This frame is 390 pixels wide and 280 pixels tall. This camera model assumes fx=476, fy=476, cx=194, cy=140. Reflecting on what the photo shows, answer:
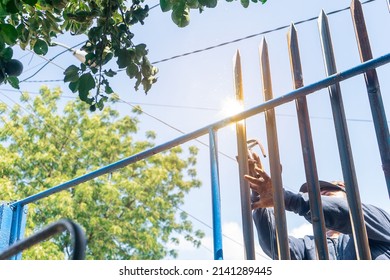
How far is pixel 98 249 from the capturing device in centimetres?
1170

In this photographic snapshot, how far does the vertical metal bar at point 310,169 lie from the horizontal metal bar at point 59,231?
1152 millimetres

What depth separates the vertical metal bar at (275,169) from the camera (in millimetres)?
1574

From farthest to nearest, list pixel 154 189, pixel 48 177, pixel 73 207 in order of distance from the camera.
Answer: pixel 154 189 → pixel 48 177 → pixel 73 207

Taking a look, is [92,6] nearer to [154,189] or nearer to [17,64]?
[17,64]

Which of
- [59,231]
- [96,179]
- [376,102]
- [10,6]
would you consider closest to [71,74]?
[10,6]

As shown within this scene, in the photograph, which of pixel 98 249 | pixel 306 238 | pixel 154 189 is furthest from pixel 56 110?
pixel 306 238

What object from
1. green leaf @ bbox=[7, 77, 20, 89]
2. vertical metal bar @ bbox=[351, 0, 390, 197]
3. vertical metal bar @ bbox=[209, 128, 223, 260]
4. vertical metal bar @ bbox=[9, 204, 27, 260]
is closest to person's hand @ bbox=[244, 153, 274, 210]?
vertical metal bar @ bbox=[209, 128, 223, 260]

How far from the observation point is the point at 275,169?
1.68 metres

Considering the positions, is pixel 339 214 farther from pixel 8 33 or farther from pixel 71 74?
pixel 8 33

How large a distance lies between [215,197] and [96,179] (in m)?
10.9

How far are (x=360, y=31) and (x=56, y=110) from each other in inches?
523

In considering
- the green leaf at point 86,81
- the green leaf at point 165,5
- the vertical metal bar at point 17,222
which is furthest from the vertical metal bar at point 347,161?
the vertical metal bar at point 17,222

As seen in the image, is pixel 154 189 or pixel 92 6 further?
pixel 154 189

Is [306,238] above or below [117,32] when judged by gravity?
below
